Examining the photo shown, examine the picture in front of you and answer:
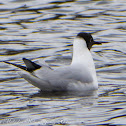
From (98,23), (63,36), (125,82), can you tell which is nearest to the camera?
(125,82)

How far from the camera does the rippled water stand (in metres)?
8.36

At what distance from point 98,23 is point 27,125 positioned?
25.4 feet

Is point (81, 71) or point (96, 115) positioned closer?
point (96, 115)

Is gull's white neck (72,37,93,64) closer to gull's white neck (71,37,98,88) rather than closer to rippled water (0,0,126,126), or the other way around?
gull's white neck (71,37,98,88)

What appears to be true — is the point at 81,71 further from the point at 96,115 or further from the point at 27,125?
the point at 27,125

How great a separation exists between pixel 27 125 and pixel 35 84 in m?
1.93

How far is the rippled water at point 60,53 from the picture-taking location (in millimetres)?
8359

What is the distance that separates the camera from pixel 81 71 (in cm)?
980

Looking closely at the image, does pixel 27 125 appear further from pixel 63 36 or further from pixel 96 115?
pixel 63 36

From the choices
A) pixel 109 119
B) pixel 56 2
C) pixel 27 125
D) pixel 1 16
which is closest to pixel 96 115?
pixel 109 119

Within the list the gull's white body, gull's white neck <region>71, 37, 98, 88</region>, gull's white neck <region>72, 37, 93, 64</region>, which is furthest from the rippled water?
gull's white neck <region>72, 37, 93, 64</region>

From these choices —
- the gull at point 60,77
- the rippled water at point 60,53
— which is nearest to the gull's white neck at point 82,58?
the gull at point 60,77

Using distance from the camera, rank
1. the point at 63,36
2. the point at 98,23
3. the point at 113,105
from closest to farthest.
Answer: the point at 113,105, the point at 63,36, the point at 98,23

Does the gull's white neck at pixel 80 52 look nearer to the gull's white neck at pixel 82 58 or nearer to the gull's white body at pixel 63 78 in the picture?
the gull's white neck at pixel 82 58
